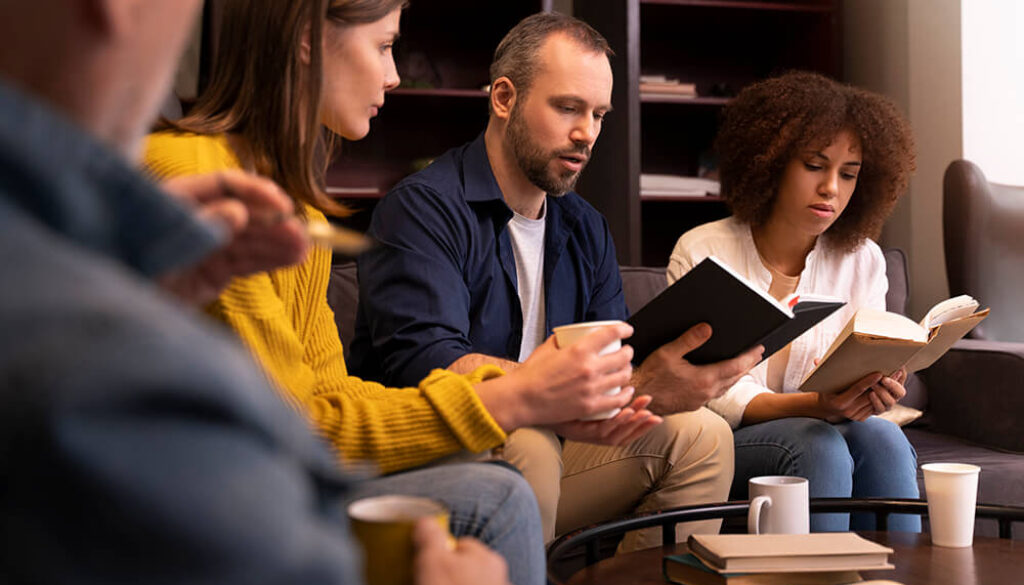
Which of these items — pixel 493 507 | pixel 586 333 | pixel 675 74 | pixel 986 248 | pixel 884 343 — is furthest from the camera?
pixel 675 74

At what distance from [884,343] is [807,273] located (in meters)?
0.58

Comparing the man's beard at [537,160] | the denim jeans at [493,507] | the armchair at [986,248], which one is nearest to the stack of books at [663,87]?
the armchair at [986,248]

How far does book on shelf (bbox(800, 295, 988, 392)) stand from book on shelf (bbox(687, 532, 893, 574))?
537 mm

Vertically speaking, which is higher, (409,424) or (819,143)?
(819,143)

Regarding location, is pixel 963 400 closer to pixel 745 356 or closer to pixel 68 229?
pixel 745 356

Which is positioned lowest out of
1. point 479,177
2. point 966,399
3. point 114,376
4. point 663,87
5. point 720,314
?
point 966,399

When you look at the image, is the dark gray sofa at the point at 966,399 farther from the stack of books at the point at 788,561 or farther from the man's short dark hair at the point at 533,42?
the stack of books at the point at 788,561

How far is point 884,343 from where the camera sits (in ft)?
5.02

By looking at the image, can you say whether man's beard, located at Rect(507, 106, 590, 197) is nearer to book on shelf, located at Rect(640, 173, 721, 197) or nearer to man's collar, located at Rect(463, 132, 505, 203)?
man's collar, located at Rect(463, 132, 505, 203)

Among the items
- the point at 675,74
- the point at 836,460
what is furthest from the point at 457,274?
the point at 675,74

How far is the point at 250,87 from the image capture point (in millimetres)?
1083

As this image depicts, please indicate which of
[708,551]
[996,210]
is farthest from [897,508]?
[996,210]

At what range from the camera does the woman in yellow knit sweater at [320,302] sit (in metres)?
1.00

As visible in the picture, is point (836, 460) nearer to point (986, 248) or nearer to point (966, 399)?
point (966, 399)
